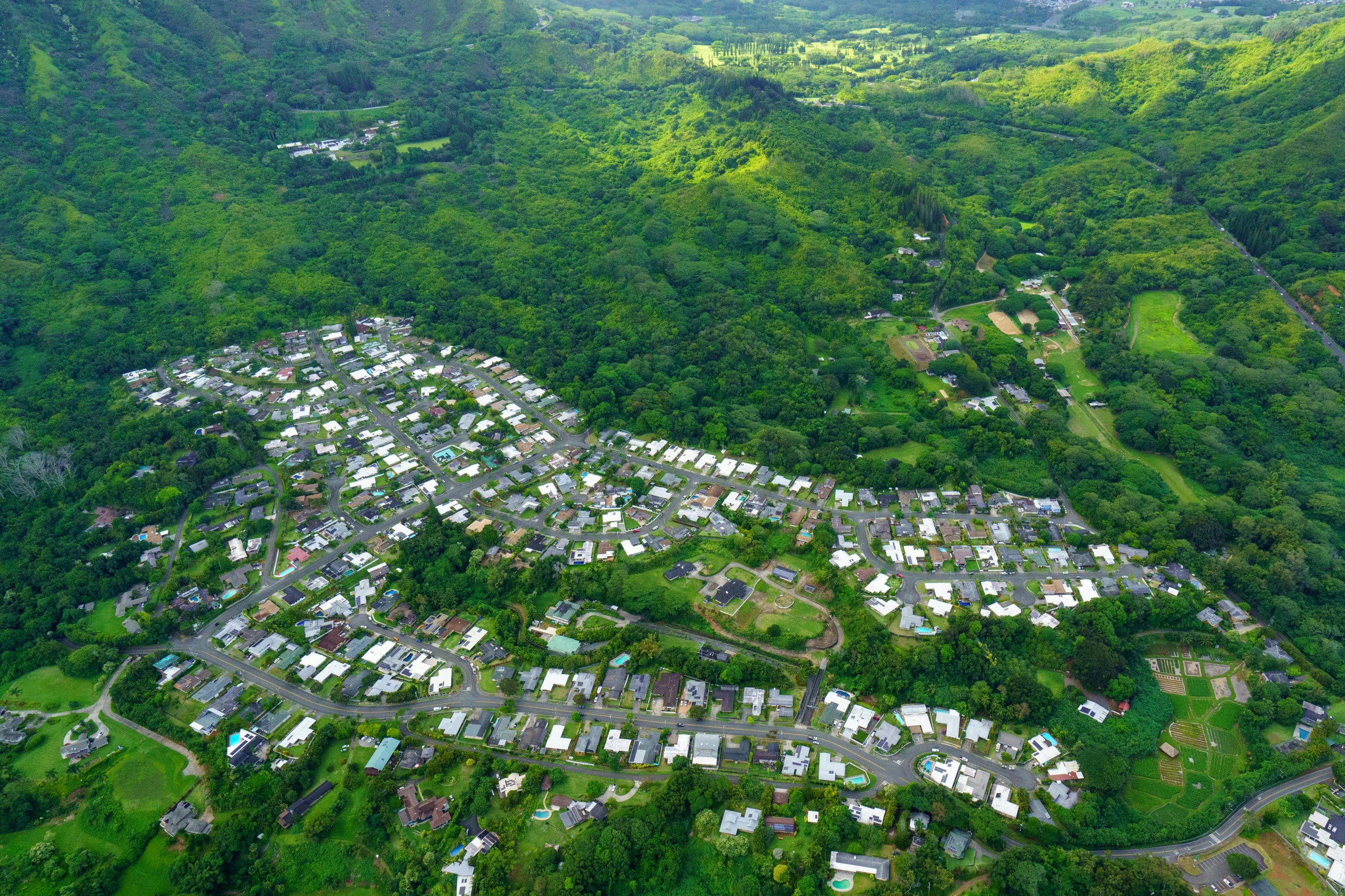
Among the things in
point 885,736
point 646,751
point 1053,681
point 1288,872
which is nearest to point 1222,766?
point 1288,872

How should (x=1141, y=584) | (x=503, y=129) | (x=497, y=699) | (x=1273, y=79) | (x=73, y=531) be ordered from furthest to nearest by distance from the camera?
(x=503, y=129), (x=1273, y=79), (x=73, y=531), (x=1141, y=584), (x=497, y=699)

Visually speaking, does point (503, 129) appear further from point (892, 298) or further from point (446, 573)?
point (446, 573)

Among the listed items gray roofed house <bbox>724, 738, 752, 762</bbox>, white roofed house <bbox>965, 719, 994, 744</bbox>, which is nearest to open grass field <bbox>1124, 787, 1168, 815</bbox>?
white roofed house <bbox>965, 719, 994, 744</bbox>

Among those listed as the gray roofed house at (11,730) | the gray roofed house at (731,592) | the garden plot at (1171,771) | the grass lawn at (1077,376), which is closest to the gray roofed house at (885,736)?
the gray roofed house at (731,592)

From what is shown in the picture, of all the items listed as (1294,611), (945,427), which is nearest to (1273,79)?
(945,427)

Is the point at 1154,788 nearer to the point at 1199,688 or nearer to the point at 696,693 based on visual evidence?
the point at 1199,688

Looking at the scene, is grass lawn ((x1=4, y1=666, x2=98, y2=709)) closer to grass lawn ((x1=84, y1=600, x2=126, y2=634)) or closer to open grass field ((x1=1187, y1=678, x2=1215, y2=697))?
grass lawn ((x1=84, y1=600, x2=126, y2=634))
